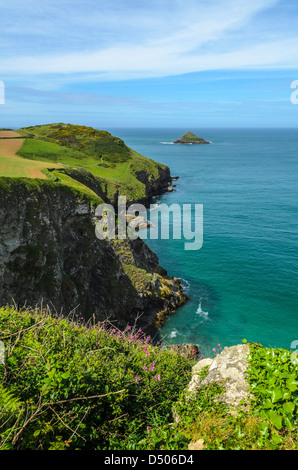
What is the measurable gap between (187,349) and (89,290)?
12.4m

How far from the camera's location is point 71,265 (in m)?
31.8

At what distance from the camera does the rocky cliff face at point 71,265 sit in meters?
25.8

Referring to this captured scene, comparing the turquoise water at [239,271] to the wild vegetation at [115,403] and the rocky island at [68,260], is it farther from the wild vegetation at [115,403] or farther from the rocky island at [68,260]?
the wild vegetation at [115,403]

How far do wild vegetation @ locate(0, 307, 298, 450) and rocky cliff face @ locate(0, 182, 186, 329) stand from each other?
1016 centimetres

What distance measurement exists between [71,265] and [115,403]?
932 inches

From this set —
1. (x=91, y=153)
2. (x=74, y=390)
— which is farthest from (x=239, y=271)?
(x=91, y=153)

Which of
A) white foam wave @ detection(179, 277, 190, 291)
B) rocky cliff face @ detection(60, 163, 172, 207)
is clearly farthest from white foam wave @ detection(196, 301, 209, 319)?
rocky cliff face @ detection(60, 163, 172, 207)

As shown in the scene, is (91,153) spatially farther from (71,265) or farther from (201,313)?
(201,313)

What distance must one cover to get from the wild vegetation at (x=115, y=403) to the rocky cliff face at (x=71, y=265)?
10157 millimetres

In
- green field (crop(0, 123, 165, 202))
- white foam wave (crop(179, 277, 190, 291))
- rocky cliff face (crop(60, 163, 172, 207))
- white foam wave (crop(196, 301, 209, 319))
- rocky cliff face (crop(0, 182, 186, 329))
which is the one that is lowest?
white foam wave (crop(196, 301, 209, 319))

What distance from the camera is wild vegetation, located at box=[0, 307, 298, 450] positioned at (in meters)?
7.79

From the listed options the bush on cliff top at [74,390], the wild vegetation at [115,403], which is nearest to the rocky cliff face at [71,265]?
the bush on cliff top at [74,390]

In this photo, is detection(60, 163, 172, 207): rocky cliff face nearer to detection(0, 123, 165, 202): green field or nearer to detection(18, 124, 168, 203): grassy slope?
detection(0, 123, 165, 202): green field

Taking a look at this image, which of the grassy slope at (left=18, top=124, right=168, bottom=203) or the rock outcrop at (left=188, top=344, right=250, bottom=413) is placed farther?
the grassy slope at (left=18, top=124, right=168, bottom=203)
